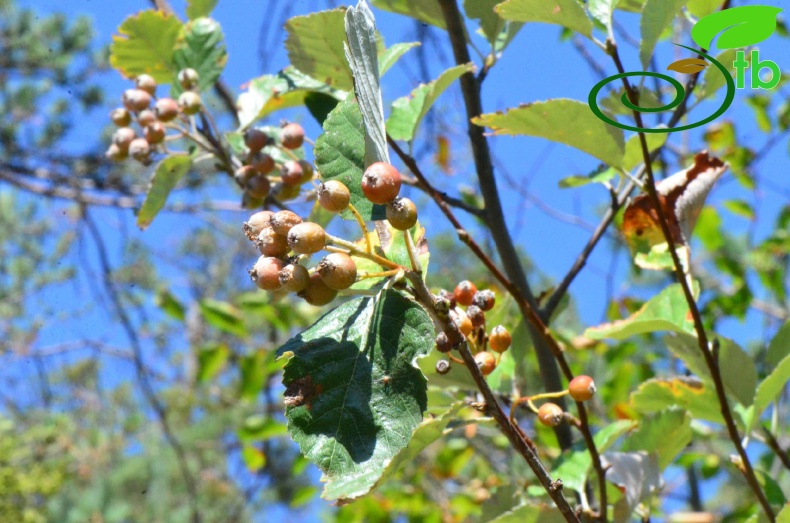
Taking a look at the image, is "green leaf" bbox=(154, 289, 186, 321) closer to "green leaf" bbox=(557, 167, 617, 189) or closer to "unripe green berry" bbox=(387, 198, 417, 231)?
"green leaf" bbox=(557, 167, 617, 189)

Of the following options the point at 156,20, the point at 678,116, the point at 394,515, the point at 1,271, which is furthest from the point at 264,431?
the point at 1,271

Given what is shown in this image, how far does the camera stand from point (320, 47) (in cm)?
94

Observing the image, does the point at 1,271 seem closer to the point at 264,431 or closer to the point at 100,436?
the point at 100,436

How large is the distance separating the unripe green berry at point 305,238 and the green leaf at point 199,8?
2.70 feet

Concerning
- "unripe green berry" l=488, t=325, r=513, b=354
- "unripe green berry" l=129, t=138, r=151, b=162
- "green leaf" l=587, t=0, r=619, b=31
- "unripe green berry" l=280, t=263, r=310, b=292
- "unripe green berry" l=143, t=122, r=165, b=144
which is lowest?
"unripe green berry" l=488, t=325, r=513, b=354

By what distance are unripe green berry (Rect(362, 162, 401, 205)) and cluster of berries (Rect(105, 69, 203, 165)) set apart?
2.10 feet

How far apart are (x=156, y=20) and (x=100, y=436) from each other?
425cm

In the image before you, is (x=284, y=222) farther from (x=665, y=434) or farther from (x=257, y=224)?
(x=665, y=434)

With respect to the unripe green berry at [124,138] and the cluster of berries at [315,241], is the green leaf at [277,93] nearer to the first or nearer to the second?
the unripe green berry at [124,138]

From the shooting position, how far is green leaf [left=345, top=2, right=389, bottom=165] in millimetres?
520

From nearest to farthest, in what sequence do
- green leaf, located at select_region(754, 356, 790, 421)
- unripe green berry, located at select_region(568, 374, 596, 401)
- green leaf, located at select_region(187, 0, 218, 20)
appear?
1. unripe green berry, located at select_region(568, 374, 596, 401)
2. green leaf, located at select_region(754, 356, 790, 421)
3. green leaf, located at select_region(187, 0, 218, 20)

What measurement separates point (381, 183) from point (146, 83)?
766mm

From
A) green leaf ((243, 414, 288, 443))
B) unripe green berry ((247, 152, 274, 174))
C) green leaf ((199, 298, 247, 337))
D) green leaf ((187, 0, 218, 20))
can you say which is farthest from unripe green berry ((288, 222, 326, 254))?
green leaf ((199, 298, 247, 337))

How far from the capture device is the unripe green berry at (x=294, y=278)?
0.51 metres
